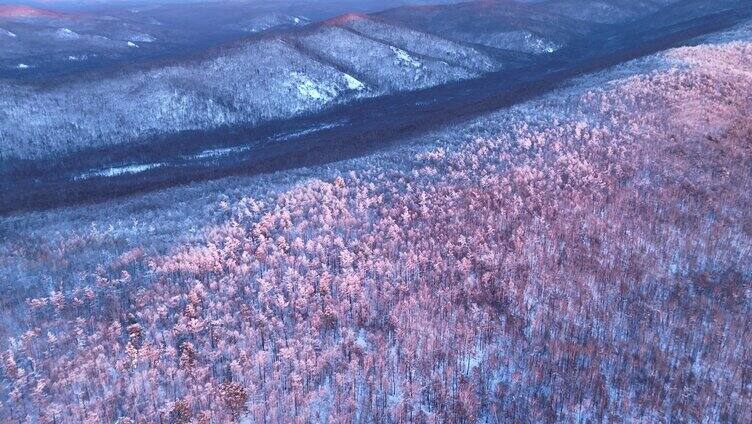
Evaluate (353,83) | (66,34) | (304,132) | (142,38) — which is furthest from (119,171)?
(142,38)

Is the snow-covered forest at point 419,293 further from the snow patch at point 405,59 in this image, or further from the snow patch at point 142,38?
the snow patch at point 142,38

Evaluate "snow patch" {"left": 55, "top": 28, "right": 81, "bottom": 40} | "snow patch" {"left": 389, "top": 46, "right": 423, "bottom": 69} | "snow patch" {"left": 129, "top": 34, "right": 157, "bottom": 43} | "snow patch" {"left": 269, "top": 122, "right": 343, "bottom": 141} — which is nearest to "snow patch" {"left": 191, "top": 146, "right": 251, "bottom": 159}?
"snow patch" {"left": 269, "top": 122, "right": 343, "bottom": 141}

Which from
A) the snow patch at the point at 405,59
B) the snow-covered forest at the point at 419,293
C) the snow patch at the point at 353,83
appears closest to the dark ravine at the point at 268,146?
the snow patch at the point at 353,83

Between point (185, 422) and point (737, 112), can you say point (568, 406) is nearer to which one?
point (185, 422)

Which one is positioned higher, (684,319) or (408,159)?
(408,159)

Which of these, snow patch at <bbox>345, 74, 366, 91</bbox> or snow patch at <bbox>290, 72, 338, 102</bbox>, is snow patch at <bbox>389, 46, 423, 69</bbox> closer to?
snow patch at <bbox>345, 74, 366, 91</bbox>

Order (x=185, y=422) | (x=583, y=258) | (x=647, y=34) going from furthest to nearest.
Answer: (x=647, y=34) → (x=583, y=258) → (x=185, y=422)

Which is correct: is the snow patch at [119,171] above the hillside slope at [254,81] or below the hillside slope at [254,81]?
below

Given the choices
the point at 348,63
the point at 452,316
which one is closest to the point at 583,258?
the point at 452,316
